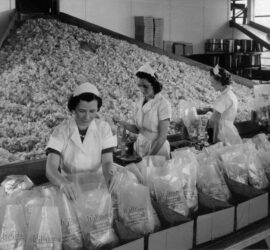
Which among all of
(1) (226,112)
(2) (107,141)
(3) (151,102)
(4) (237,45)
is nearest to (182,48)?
(4) (237,45)

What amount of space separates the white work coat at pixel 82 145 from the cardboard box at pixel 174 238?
79cm

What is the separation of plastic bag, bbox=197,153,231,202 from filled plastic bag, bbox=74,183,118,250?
0.50m

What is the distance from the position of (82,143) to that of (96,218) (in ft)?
2.41

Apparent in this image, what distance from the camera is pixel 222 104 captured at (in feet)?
11.3

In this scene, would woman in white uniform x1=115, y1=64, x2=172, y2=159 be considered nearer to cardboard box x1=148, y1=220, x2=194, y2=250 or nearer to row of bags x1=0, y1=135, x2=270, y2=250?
row of bags x1=0, y1=135, x2=270, y2=250

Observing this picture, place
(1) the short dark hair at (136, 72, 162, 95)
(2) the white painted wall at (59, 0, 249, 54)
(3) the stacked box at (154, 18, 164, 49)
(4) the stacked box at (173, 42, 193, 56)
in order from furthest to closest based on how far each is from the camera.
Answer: (4) the stacked box at (173, 42, 193, 56), (3) the stacked box at (154, 18, 164, 49), (2) the white painted wall at (59, 0, 249, 54), (1) the short dark hair at (136, 72, 162, 95)

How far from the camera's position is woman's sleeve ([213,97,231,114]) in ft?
11.3

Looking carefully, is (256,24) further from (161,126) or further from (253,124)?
(161,126)

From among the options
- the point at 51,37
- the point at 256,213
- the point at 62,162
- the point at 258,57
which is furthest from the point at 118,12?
the point at 256,213

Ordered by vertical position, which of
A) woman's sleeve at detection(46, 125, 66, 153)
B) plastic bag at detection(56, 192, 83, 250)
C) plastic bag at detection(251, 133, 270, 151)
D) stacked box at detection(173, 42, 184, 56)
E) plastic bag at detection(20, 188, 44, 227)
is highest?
stacked box at detection(173, 42, 184, 56)

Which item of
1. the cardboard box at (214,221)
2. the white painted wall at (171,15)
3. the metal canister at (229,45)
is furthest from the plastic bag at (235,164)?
the metal canister at (229,45)

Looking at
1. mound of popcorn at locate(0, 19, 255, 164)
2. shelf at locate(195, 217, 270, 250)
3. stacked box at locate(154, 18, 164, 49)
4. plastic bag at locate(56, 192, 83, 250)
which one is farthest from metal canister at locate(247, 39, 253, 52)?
plastic bag at locate(56, 192, 83, 250)

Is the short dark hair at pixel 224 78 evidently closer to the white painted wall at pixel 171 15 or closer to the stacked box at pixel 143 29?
the white painted wall at pixel 171 15

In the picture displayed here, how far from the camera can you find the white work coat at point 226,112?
136 inches
